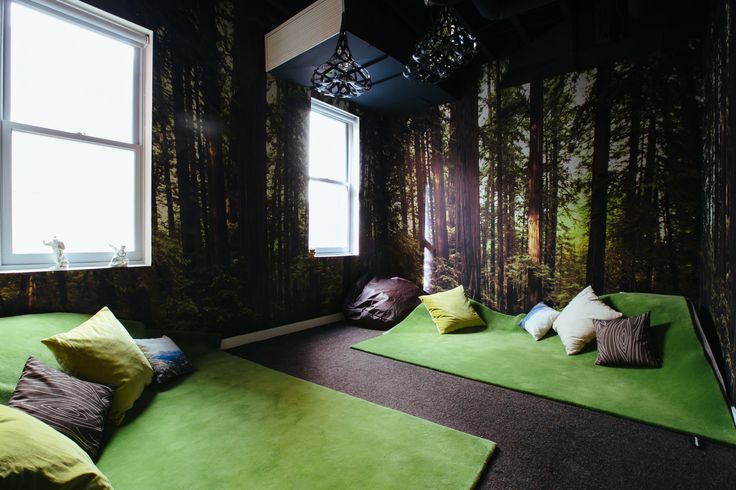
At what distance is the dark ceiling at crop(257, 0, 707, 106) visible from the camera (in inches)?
115

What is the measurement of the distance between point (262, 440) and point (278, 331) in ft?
6.98

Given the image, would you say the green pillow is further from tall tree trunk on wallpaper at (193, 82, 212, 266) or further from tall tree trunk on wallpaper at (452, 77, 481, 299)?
tall tree trunk on wallpaper at (452, 77, 481, 299)

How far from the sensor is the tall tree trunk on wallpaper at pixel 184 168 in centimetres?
290

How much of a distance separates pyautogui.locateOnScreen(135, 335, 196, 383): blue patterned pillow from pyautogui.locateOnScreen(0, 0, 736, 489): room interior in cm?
2

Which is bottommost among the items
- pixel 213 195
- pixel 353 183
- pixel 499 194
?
pixel 213 195

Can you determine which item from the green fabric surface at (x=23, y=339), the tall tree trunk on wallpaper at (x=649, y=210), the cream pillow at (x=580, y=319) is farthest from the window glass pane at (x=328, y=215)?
the tall tree trunk on wallpaper at (x=649, y=210)

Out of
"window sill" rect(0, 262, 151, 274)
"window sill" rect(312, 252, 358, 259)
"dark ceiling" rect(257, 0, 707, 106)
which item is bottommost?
"window sill" rect(0, 262, 151, 274)

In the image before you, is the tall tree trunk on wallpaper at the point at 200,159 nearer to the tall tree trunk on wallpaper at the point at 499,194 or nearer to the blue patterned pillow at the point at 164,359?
the blue patterned pillow at the point at 164,359

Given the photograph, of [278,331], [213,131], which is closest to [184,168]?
[213,131]

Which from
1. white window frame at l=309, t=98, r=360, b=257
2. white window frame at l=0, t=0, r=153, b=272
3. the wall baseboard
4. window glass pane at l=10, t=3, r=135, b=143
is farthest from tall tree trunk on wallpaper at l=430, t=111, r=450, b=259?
window glass pane at l=10, t=3, r=135, b=143

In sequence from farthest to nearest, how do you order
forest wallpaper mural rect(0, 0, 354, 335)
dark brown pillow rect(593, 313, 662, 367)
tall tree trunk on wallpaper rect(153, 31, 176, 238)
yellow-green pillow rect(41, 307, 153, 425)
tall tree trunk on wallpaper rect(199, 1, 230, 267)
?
1. tall tree trunk on wallpaper rect(199, 1, 230, 267)
2. tall tree trunk on wallpaper rect(153, 31, 176, 238)
3. forest wallpaper mural rect(0, 0, 354, 335)
4. dark brown pillow rect(593, 313, 662, 367)
5. yellow-green pillow rect(41, 307, 153, 425)

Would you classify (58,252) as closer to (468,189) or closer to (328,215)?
(328,215)

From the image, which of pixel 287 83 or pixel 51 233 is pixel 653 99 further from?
pixel 51 233

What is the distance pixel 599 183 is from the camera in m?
3.53
